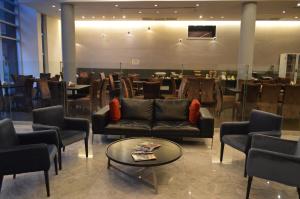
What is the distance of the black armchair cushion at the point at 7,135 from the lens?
278 centimetres

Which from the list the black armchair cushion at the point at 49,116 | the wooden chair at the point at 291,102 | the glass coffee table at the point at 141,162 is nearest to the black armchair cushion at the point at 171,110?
the glass coffee table at the point at 141,162

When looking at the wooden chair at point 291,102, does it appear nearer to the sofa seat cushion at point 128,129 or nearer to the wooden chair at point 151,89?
the wooden chair at point 151,89

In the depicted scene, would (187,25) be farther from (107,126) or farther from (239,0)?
(107,126)

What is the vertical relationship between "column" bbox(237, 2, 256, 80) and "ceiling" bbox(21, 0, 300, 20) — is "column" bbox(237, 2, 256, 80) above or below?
below

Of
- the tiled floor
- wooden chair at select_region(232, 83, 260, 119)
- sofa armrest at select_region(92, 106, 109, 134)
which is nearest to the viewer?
the tiled floor

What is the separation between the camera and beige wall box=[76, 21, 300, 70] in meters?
11.3

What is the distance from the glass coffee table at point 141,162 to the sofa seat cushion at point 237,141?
2.53ft

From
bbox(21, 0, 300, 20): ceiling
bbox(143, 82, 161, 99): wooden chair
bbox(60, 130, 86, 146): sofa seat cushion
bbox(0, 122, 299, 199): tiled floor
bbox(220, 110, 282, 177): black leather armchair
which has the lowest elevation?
bbox(0, 122, 299, 199): tiled floor

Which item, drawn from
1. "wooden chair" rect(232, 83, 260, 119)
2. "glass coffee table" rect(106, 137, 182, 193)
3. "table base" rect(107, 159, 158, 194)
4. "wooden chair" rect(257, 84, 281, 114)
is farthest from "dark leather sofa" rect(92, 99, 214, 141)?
"wooden chair" rect(257, 84, 281, 114)

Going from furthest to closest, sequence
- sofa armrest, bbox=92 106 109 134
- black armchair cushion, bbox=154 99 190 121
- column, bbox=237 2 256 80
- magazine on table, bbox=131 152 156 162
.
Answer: column, bbox=237 2 256 80 < black armchair cushion, bbox=154 99 190 121 < sofa armrest, bbox=92 106 109 134 < magazine on table, bbox=131 152 156 162

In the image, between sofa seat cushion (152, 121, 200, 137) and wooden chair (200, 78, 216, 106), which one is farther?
wooden chair (200, 78, 216, 106)

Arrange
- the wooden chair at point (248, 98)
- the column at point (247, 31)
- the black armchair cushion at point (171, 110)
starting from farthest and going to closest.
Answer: the column at point (247, 31) < the wooden chair at point (248, 98) < the black armchair cushion at point (171, 110)

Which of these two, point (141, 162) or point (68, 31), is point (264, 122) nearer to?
point (141, 162)

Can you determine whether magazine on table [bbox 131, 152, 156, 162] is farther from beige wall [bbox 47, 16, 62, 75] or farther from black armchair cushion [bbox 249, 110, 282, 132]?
beige wall [bbox 47, 16, 62, 75]
